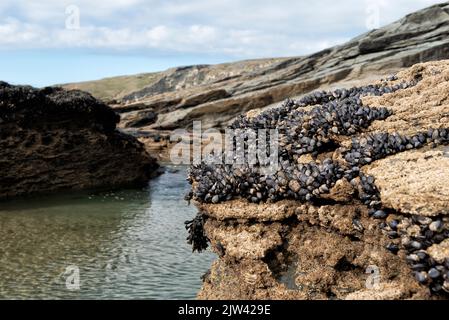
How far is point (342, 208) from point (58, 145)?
20.8 m

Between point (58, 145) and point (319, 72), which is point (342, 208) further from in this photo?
point (319, 72)

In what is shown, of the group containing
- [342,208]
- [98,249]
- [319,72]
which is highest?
[319,72]

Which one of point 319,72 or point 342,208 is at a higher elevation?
point 319,72

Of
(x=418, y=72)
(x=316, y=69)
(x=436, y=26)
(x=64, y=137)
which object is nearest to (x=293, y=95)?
(x=316, y=69)

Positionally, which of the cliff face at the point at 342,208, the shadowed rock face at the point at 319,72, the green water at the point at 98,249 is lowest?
the green water at the point at 98,249

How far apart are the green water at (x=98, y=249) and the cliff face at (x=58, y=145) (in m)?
1.43

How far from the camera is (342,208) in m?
7.85

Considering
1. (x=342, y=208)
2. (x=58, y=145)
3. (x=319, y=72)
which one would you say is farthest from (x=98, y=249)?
(x=319, y=72)

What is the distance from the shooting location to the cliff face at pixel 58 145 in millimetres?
24672

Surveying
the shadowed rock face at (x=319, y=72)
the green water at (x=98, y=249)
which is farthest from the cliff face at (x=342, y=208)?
the shadowed rock face at (x=319, y=72)

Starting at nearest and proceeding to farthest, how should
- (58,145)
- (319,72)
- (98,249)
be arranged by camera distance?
(98,249) < (58,145) < (319,72)

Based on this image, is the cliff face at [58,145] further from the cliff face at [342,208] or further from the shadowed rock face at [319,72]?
the shadowed rock face at [319,72]

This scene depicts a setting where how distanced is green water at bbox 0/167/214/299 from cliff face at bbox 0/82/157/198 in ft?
4.69

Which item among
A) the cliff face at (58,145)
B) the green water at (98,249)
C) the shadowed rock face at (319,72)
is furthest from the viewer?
the shadowed rock face at (319,72)
